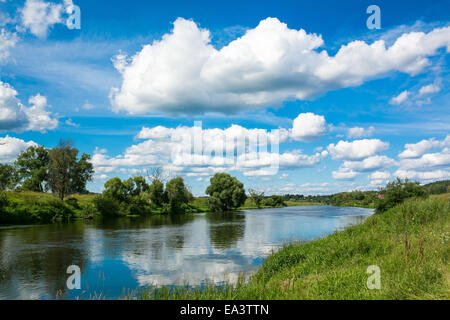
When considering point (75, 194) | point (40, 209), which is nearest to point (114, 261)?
point (40, 209)

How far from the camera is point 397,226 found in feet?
59.9

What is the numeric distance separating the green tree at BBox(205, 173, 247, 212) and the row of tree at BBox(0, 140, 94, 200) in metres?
40.7

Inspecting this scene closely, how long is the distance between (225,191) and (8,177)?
5831 cm

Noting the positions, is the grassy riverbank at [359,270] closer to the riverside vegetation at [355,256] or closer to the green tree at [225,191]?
the riverside vegetation at [355,256]

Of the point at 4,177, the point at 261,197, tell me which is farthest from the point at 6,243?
the point at 261,197

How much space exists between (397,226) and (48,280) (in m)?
19.4

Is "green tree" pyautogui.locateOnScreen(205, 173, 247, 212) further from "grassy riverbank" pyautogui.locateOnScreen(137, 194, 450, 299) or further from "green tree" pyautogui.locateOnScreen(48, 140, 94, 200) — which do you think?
"grassy riverbank" pyautogui.locateOnScreen(137, 194, 450, 299)

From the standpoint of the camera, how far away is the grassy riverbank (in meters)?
8.66

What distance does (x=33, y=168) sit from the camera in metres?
70.3

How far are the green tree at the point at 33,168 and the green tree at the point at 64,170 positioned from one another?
6.58 feet

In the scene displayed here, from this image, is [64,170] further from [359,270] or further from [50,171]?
[359,270]

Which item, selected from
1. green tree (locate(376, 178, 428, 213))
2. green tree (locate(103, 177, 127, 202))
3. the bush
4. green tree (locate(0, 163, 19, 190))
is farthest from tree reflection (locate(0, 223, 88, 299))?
the bush

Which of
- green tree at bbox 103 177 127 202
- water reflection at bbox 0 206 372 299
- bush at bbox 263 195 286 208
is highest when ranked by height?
green tree at bbox 103 177 127 202
